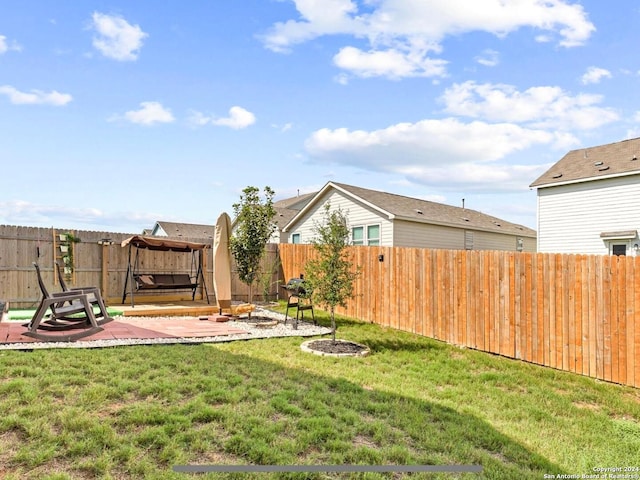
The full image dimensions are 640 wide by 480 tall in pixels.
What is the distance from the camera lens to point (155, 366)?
15.5 feet

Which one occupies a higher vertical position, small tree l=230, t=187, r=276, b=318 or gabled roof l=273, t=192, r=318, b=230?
gabled roof l=273, t=192, r=318, b=230

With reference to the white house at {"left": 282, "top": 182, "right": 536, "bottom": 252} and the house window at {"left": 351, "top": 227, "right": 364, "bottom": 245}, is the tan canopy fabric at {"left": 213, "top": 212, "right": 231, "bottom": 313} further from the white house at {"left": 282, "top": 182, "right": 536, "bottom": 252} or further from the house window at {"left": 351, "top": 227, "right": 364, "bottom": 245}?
the house window at {"left": 351, "top": 227, "right": 364, "bottom": 245}

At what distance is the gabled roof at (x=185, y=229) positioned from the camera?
28078 millimetres

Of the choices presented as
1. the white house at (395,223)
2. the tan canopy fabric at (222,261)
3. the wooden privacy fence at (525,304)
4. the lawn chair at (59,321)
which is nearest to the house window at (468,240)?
the white house at (395,223)

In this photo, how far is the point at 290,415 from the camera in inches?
135

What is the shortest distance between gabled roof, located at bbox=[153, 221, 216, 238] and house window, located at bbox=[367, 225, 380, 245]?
1691 centimetres

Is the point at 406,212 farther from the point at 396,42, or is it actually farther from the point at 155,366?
the point at 155,366

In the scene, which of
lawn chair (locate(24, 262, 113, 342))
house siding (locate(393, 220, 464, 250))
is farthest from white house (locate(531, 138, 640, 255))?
lawn chair (locate(24, 262, 113, 342))

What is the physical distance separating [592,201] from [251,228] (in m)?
12.2

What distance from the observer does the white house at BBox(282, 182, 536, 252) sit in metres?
13.9

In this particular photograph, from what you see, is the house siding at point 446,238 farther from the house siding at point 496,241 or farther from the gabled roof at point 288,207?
the gabled roof at point 288,207

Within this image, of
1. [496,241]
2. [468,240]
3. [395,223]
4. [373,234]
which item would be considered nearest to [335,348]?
[395,223]

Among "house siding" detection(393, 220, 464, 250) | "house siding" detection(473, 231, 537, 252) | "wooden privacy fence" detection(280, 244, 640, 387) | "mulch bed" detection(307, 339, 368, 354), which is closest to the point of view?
"wooden privacy fence" detection(280, 244, 640, 387)

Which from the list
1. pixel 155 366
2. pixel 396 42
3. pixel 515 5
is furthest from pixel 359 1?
pixel 155 366
